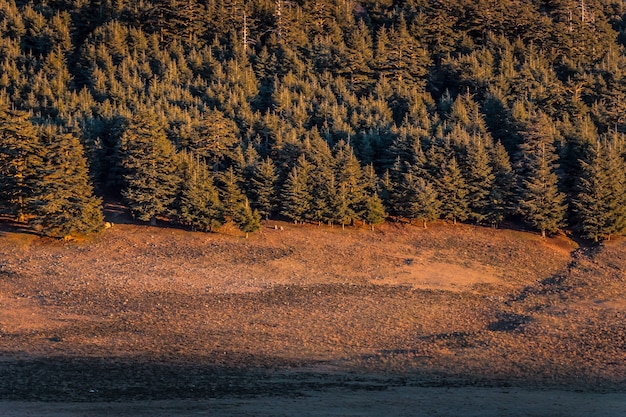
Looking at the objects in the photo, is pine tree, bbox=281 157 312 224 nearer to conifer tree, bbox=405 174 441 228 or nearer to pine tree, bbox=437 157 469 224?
conifer tree, bbox=405 174 441 228

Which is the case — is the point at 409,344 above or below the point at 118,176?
below

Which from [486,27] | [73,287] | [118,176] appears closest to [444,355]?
[73,287]

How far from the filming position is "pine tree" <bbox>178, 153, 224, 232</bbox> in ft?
184

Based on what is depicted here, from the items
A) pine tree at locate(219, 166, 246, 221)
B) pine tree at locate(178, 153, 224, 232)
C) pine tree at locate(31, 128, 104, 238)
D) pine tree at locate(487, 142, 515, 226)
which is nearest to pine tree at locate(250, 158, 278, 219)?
pine tree at locate(219, 166, 246, 221)

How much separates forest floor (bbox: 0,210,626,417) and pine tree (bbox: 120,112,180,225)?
6.63ft

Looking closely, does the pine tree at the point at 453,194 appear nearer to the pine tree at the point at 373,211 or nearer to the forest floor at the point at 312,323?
the forest floor at the point at 312,323

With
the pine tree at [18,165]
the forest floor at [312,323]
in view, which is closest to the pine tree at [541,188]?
the forest floor at [312,323]

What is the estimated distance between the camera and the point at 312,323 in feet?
126

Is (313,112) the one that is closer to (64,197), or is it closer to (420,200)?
(420,200)

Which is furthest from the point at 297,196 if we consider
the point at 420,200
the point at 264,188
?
the point at 420,200

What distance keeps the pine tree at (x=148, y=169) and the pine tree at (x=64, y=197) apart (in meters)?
3.65

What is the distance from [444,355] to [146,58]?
70356 mm

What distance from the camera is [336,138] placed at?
70875mm

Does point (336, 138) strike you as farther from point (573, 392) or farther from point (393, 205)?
point (573, 392)
